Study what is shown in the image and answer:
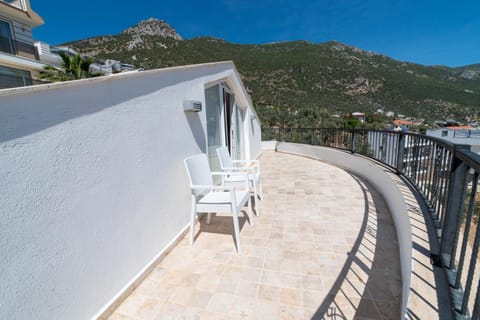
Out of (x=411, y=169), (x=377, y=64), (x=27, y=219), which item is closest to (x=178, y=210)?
(x=27, y=219)

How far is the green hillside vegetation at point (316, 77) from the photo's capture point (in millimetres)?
20844

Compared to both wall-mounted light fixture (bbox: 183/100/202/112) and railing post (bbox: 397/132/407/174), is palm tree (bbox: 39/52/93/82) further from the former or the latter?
railing post (bbox: 397/132/407/174)

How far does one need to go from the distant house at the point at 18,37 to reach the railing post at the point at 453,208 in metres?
11.5

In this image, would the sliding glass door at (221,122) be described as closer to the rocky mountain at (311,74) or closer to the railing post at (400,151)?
the railing post at (400,151)

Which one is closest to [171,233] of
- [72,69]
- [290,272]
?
[290,272]

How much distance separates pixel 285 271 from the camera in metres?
2.12

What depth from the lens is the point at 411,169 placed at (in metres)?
3.36

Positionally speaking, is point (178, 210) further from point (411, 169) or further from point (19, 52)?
point (19, 52)

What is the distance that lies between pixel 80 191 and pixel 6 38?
1187 cm

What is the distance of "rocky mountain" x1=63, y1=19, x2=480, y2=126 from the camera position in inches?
826

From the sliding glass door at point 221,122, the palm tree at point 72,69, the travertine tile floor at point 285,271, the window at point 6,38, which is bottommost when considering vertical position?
the travertine tile floor at point 285,271

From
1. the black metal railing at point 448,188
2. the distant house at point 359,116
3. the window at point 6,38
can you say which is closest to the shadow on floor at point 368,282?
the black metal railing at point 448,188

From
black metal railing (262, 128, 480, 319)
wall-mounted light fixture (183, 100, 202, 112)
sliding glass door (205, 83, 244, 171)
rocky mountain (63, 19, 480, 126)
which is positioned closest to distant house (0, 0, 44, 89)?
sliding glass door (205, 83, 244, 171)

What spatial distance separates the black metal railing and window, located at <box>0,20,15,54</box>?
12.9 metres
